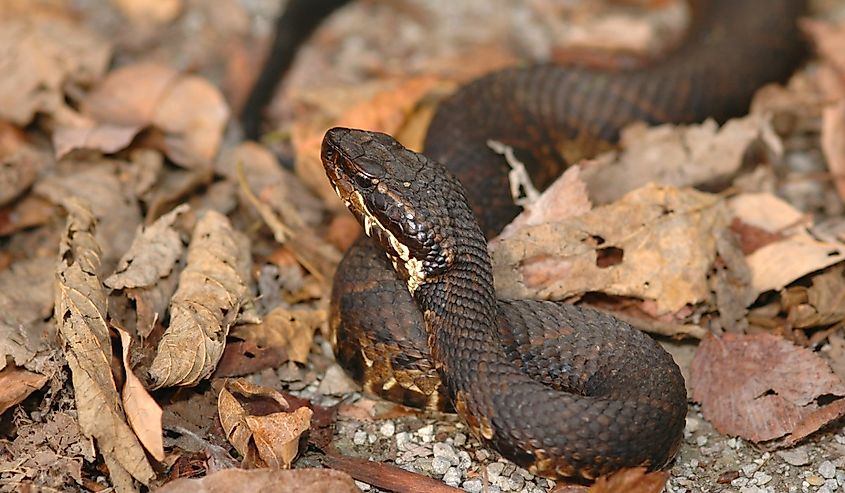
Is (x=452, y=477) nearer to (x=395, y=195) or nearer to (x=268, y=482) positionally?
(x=268, y=482)

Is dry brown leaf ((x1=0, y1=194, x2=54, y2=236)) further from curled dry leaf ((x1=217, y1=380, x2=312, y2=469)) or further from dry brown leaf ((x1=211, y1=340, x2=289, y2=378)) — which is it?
curled dry leaf ((x1=217, y1=380, x2=312, y2=469))

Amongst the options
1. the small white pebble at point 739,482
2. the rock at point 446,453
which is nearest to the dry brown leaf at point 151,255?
the rock at point 446,453

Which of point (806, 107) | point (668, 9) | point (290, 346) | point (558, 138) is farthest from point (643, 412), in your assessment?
point (668, 9)

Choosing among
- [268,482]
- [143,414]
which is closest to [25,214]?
[143,414]

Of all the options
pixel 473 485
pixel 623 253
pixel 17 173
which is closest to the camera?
pixel 473 485

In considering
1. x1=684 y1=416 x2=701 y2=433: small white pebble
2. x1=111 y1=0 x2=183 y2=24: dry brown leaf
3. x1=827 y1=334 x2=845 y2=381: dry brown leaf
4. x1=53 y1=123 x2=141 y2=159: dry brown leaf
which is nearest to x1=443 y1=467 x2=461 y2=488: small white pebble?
x1=684 y1=416 x2=701 y2=433: small white pebble

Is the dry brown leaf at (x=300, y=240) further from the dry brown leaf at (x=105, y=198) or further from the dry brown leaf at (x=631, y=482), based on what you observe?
the dry brown leaf at (x=631, y=482)
